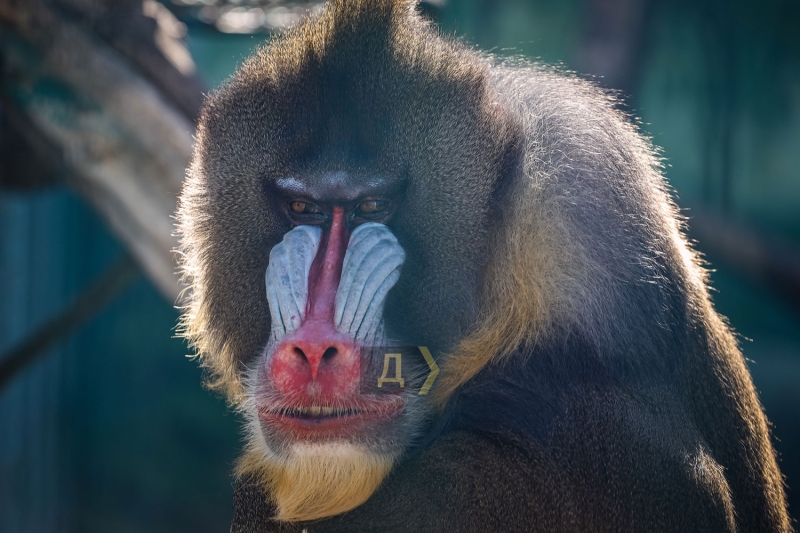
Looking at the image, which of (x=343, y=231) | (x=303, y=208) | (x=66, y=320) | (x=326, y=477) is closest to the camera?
(x=326, y=477)

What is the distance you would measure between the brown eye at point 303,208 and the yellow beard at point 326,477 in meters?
0.71

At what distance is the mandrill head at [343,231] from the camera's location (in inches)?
86.7

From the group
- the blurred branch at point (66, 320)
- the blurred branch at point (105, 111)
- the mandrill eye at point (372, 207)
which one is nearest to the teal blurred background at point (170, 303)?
the blurred branch at point (66, 320)

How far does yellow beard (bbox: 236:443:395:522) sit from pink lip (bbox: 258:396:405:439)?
0.14 ft

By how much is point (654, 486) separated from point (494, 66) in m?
1.61

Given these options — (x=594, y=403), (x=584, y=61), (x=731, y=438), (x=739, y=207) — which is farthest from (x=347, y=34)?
(x=739, y=207)

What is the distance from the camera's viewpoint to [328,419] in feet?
7.20

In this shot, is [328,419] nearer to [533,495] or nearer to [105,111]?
[533,495]

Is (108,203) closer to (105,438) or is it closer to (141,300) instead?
(141,300)

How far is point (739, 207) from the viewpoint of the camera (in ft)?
22.9

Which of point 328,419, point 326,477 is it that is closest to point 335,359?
point 328,419

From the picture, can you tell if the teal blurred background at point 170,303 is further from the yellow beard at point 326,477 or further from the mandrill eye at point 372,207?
the yellow beard at point 326,477

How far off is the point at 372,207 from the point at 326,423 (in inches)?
25.7

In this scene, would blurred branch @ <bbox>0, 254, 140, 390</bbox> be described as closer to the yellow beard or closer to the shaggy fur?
the shaggy fur
